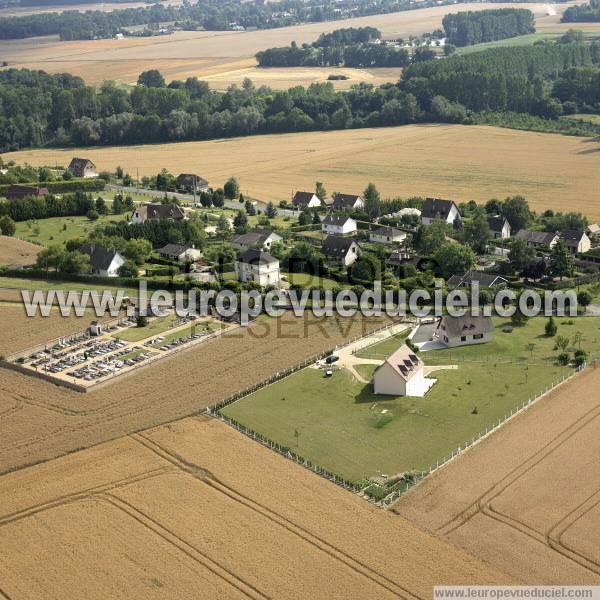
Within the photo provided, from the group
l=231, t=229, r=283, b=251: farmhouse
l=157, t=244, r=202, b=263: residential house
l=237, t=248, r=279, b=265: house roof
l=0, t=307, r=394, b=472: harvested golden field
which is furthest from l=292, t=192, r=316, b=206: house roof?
l=0, t=307, r=394, b=472: harvested golden field

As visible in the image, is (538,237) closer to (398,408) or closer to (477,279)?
(477,279)

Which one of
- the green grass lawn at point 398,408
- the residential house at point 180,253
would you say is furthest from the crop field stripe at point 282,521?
the residential house at point 180,253

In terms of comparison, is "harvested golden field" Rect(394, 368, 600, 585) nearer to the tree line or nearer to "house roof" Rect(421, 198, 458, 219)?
"house roof" Rect(421, 198, 458, 219)

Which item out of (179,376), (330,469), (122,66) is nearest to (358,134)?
(122,66)

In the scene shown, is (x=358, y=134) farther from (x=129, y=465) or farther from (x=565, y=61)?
(x=129, y=465)

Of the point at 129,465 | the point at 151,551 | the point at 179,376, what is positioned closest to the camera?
the point at 151,551

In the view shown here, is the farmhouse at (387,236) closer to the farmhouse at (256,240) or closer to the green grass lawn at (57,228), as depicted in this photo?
the farmhouse at (256,240)
